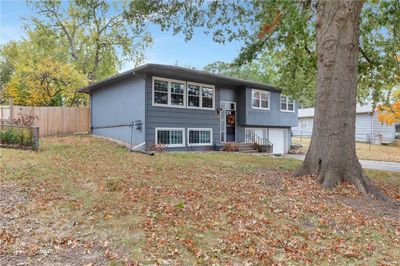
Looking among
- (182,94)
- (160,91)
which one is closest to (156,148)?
(160,91)

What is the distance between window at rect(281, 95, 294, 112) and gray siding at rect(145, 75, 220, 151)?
6315 mm

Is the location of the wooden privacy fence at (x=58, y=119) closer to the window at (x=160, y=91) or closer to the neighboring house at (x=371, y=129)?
the window at (x=160, y=91)

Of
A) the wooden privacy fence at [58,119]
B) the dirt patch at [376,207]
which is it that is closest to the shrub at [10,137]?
the wooden privacy fence at [58,119]

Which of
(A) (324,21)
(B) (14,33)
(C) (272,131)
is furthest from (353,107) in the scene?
(B) (14,33)

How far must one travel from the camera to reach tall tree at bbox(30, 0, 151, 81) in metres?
26.3

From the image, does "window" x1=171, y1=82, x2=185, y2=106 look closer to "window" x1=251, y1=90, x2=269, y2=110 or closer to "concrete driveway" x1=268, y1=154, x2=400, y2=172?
"window" x1=251, y1=90, x2=269, y2=110

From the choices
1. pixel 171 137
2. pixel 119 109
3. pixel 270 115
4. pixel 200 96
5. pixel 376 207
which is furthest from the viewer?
pixel 270 115

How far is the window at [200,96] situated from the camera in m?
16.5

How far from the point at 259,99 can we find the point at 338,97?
41.8 ft

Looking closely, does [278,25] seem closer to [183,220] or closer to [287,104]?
[183,220]

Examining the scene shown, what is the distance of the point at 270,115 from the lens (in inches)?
817

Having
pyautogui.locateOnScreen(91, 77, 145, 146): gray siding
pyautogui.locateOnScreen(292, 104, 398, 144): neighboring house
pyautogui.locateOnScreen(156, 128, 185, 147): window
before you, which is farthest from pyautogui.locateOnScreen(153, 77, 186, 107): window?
pyautogui.locateOnScreen(292, 104, 398, 144): neighboring house

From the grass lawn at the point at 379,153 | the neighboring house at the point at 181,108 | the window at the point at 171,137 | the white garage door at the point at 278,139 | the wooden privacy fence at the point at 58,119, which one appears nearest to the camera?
the neighboring house at the point at 181,108

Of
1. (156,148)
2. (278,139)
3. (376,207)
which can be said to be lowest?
(376,207)
